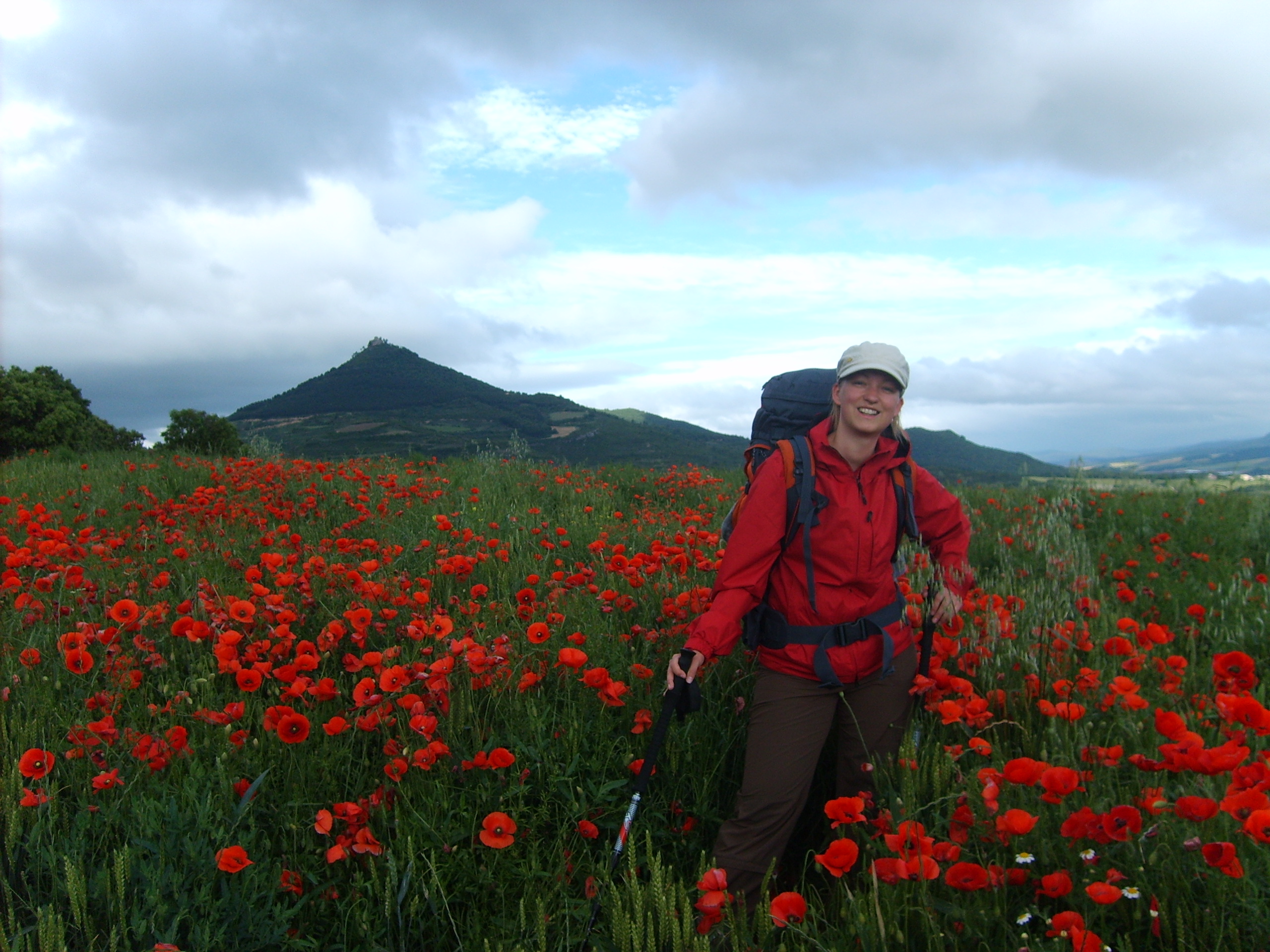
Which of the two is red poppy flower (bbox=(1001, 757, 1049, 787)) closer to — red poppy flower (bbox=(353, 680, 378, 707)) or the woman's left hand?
the woman's left hand

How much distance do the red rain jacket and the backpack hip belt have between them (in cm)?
2

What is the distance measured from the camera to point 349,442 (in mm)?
31469

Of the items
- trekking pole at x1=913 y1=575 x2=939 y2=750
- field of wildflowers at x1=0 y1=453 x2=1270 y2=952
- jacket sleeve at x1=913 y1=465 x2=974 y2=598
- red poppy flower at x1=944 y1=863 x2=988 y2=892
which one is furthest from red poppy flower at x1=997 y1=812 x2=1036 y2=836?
jacket sleeve at x1=913 y1=465 x2=974 y2=598

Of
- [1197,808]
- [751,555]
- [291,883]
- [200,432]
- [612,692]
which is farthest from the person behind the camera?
[200,432]

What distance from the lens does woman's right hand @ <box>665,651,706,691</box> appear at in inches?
100

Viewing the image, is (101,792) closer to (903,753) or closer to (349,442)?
(903,753)

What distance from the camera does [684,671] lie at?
8.62 feet

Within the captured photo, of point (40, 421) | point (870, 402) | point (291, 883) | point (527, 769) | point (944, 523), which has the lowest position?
point (291, 883)

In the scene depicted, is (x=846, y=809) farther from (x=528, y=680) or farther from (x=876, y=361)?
(x=876, y=361)

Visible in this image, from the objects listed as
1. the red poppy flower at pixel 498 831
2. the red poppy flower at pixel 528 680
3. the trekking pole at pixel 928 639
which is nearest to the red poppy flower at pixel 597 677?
the red poppy flower at pixel 528 680

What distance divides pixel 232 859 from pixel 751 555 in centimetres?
186

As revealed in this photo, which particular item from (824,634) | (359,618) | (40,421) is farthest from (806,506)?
(40,421)

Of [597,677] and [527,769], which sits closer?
[527,769]

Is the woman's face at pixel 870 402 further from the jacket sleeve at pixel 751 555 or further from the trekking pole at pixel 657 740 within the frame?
the trekking pole at pixel 657 740
